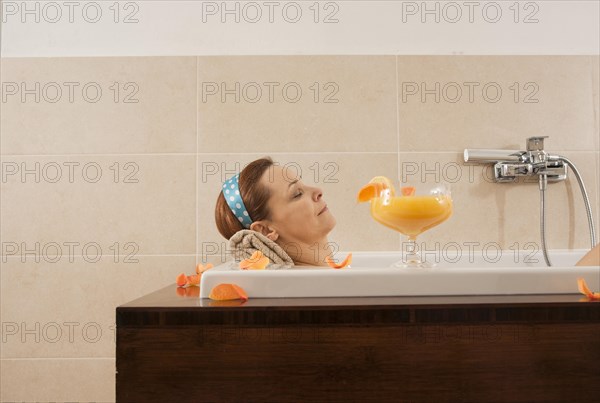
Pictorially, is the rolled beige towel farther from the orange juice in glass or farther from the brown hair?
the orange juice in glass

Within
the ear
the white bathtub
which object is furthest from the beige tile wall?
the white bathtub

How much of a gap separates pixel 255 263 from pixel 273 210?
0.22 metres

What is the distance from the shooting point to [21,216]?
155 cm

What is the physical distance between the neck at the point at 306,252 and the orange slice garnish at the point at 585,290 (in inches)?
20.9

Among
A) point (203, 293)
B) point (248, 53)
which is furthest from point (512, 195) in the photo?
point (203, 293)

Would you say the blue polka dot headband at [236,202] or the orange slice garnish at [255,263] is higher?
the blue polka dot headband at [236,202]

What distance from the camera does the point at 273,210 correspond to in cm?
106

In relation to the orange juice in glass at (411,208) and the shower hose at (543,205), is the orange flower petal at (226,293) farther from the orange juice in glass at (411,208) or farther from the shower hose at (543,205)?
the shower hose at (543,205)

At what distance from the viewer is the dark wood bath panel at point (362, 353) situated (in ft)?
2.09

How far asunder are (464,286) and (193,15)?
125cm

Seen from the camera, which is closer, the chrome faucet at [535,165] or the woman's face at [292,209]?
the woman's face at [292,209]

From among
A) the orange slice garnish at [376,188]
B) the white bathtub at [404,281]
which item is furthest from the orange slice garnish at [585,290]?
the orange slice garnish at [376,188]

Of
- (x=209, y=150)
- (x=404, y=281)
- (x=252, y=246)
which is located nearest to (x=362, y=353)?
(x=404, y=281)

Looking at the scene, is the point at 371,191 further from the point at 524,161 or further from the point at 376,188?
the point at 524,161
